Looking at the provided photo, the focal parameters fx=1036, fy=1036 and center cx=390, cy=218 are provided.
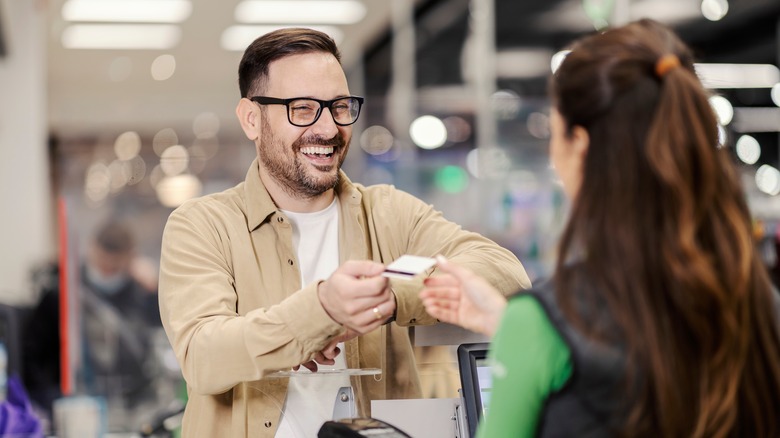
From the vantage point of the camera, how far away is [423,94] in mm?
11977

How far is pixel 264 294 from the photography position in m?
2.16

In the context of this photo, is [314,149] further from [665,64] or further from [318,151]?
[665,64]

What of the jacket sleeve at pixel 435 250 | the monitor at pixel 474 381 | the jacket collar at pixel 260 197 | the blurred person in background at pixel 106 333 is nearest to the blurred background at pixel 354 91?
the blurred person in background at pixel 106 333

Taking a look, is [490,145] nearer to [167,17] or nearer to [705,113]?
[167,17]

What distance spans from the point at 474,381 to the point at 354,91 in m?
13.5

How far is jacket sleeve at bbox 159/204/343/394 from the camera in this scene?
1.83 m

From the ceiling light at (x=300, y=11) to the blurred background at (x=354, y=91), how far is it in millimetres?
38

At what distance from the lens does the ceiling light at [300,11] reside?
11.3m

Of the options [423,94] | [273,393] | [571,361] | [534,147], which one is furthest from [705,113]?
[423,94]

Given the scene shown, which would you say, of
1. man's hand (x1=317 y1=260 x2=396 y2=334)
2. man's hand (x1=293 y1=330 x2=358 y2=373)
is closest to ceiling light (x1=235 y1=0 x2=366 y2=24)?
man's hand (x1=293 y1=330 x2=358 y2=373)

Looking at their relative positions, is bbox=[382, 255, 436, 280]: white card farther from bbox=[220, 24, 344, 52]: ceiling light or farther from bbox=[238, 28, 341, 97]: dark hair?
bbox=[220, 24, 344, 52]: ceiling light

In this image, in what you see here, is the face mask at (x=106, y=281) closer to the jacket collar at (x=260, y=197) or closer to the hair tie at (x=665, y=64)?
the jacket collar at (x=260, y=197)

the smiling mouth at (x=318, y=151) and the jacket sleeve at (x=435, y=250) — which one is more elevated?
the smiling mouth at (x=318, y=151)

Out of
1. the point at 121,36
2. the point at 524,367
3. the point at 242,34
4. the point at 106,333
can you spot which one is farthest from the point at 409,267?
the point at 242,34
